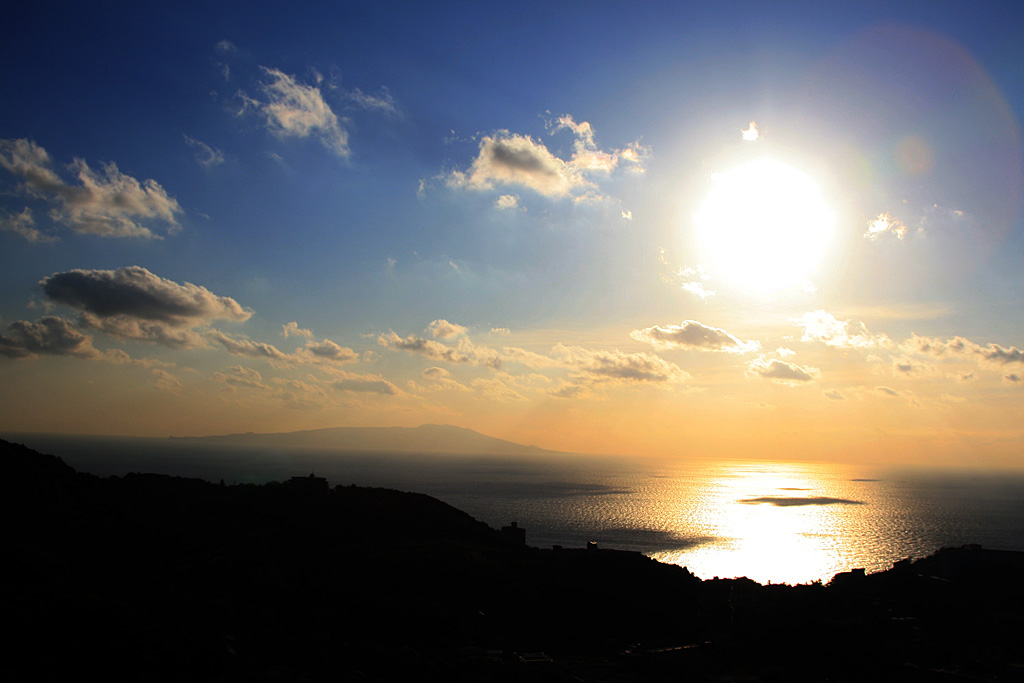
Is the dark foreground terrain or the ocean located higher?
the dark foreground terrain

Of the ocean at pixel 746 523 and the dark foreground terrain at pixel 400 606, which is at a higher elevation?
the dark foreground terrain at pixel 400 606

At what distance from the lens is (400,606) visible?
2872 cm

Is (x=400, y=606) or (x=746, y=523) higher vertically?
(x=400, y=606)

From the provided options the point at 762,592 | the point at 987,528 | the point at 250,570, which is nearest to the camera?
the point at 250,570

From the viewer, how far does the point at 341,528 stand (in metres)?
41.9

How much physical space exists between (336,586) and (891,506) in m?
183

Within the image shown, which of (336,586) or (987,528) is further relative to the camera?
(987,528)

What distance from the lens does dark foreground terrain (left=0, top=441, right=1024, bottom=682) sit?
20.3 m

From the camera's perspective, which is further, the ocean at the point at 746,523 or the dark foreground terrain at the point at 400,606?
the ocean at the point at 746,523

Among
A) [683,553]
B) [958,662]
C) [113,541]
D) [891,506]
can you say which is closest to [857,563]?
[683,553]

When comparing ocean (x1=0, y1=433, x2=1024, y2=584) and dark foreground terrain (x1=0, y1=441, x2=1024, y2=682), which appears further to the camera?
ocean (x1=0, y1=433, x2=1024, y2=584)

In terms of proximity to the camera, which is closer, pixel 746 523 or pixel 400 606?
pixel 400 606

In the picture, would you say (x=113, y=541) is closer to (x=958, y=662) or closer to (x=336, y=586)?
(x=336, y=586)

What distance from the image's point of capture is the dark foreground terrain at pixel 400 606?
2028 cm
